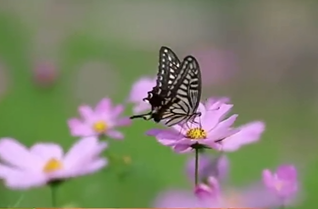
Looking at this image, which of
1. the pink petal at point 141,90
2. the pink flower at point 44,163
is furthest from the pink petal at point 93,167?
the pink petal at point 141,90

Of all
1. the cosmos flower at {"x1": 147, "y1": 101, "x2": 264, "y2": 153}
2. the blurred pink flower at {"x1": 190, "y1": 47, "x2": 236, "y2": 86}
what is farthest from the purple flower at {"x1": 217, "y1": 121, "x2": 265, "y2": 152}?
the blurred pink flower at {"x1": 190, "y1": 47, "x2": 236, "y2": 86}

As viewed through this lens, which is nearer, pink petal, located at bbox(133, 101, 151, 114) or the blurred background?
pink petal, located at bbox(133, 101, 151, 114)

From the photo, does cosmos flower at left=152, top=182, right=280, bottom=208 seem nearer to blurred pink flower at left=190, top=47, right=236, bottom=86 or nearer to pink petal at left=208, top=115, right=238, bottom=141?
pink petal at left=208, top=115, right=238, bottom=141

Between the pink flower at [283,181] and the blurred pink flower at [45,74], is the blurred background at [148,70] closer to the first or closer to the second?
the blurred pink flower at [45,74]

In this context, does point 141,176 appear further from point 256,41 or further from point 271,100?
point 256,41

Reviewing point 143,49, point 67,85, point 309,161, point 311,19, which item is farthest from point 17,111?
point 311,19
